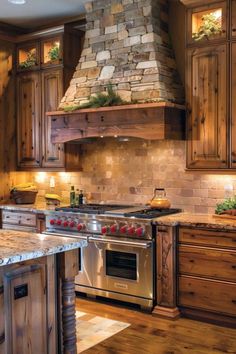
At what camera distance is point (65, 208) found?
5.16 meters

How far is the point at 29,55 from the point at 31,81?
1.29 feet

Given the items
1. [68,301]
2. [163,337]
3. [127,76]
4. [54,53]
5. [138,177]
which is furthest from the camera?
[54,53]

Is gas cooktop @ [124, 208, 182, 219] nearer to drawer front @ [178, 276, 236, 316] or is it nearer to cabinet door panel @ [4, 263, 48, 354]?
drawer front @ [178, 276, 236, 316]

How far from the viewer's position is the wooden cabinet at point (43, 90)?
568 centimetres

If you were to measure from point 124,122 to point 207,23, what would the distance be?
4.28 ft

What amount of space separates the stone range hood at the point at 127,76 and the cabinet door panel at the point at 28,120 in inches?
23.1

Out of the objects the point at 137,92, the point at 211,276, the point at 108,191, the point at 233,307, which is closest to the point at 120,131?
the point at 137,92

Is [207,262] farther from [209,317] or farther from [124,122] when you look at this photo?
[124,122]

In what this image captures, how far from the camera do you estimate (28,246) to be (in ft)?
9.10

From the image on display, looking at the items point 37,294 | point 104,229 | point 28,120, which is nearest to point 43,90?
point 28,120

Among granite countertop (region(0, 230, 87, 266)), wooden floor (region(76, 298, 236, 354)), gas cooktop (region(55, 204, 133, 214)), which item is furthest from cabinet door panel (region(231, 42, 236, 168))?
granite countertop (region(0, 230, 87, 266))

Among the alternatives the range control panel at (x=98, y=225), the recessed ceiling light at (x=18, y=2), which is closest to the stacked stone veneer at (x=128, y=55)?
the recessed ceiling light at (x=18, y=2)

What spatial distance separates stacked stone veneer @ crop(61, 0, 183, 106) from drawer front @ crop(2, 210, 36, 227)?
4.72ft

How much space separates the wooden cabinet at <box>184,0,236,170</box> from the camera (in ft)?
14.4
